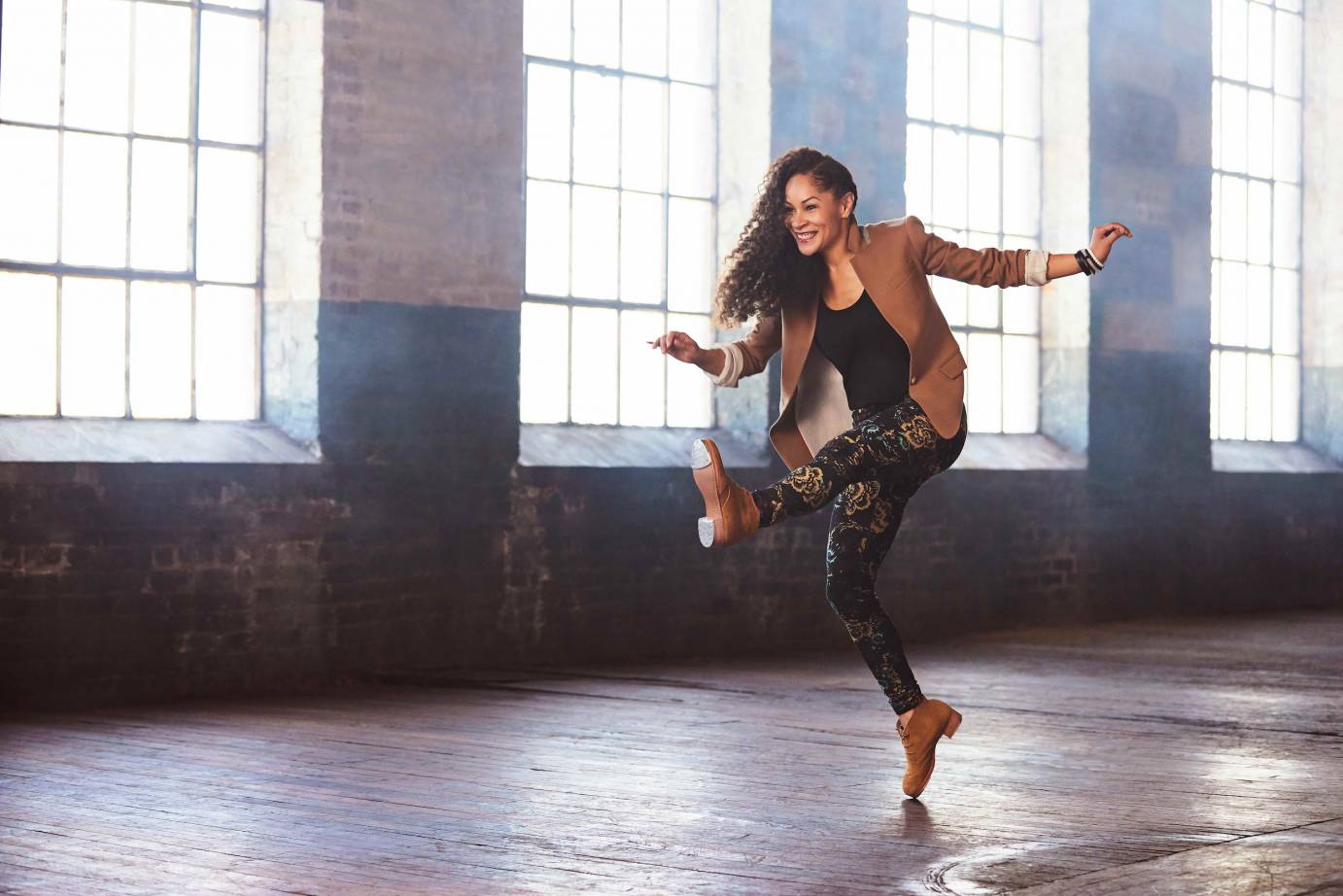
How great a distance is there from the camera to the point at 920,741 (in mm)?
4348

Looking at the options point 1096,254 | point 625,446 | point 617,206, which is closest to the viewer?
point 1096,254

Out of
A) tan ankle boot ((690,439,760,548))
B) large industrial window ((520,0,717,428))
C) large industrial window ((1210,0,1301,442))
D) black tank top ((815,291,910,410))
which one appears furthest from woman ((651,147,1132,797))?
large industrial window ((1210,0,1301,442))

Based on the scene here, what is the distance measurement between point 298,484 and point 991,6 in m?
5.48

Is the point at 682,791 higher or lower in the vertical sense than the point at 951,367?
lower

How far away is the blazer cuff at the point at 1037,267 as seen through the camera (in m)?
4.36

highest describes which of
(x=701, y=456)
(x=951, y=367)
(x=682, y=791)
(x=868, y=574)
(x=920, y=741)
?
(x=951, y=367)

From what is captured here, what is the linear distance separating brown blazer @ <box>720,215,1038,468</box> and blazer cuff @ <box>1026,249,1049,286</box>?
0.02m

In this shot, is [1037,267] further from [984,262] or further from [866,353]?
[866,353]

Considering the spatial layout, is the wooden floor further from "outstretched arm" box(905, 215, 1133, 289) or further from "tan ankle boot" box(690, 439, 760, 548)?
"outstretched arm" box(905, 215, 1133, 289)

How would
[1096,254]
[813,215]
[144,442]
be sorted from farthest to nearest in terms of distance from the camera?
[144,442] < [813,215] < [1096,254]

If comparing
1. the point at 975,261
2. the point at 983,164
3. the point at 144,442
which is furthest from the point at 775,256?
the point at 983,164

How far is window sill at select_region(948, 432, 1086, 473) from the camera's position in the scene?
32.6 ft

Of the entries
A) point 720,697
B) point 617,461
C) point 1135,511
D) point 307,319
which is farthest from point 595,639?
point 1135,511

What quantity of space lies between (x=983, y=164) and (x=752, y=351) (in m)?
6.18
